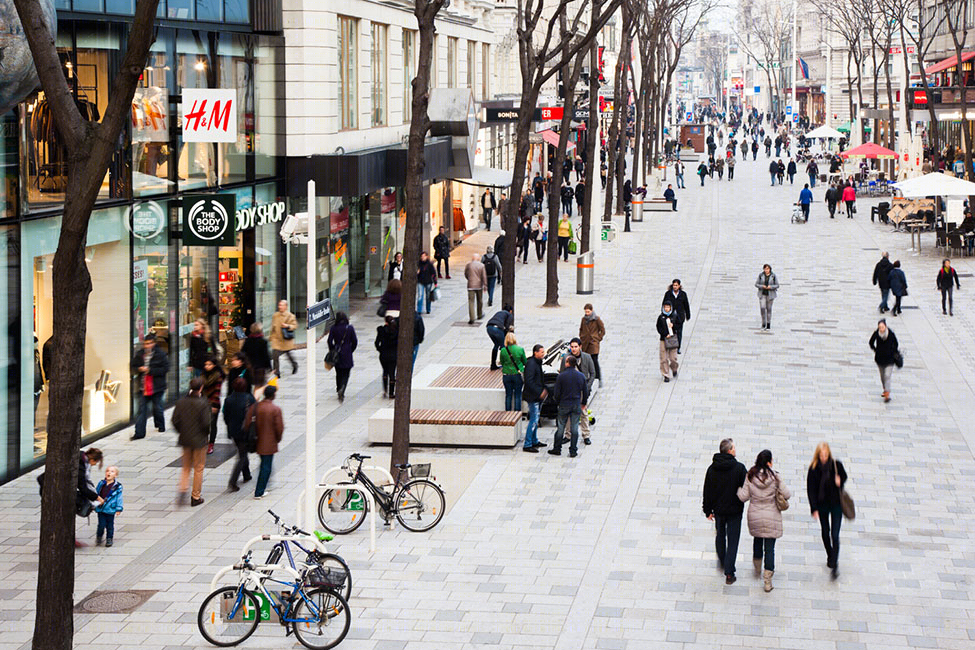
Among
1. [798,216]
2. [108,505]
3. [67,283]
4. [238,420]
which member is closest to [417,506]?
[238,420]

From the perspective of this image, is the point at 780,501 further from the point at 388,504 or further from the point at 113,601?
the point at 113,601

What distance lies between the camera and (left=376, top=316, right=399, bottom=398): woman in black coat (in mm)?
23078

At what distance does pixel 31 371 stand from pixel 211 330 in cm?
613

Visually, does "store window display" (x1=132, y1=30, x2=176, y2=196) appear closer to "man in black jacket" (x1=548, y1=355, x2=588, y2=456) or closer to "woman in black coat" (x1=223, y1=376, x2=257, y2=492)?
"woman in black coat" (x1=223, y1=376, x2=257, y2=492)

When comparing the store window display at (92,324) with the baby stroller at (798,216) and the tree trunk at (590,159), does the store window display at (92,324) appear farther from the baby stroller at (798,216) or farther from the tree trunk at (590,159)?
the baby stroller at (798,216)

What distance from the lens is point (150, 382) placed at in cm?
2012

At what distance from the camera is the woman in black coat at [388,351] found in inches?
909

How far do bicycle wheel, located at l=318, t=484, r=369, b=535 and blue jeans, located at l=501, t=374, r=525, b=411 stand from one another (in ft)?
17.7

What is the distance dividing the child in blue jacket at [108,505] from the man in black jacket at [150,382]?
16.1 feet

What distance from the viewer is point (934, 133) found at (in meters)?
54.3

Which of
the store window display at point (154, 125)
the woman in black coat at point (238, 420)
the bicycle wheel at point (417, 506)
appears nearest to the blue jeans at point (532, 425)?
the bicycle wheel at point (417, 506)

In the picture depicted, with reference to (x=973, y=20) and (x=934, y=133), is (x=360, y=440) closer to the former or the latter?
(x=934, y=133)

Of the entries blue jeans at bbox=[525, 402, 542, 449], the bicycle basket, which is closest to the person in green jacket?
blue jeans at bbox=[525, 402, 542, 449]

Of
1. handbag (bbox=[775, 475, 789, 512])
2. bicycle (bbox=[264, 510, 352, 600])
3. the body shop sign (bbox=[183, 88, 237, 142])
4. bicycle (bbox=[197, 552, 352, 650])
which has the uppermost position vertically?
the body shop sign (bbox=[183, 88, 237, 142])
